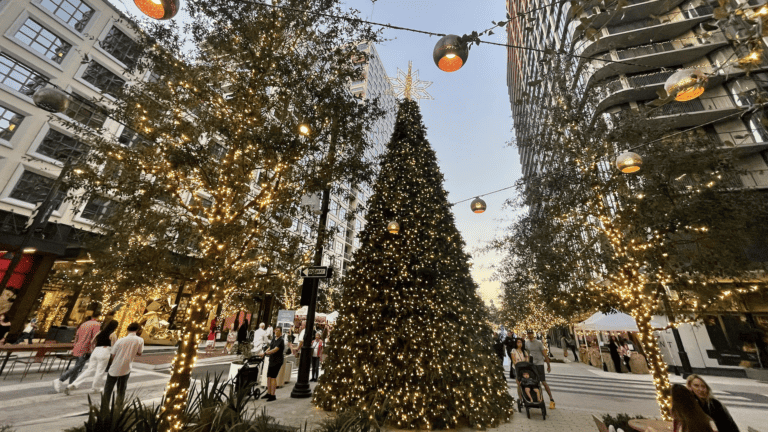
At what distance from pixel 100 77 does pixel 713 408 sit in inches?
1178

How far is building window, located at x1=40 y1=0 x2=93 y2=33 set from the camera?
18000 mm

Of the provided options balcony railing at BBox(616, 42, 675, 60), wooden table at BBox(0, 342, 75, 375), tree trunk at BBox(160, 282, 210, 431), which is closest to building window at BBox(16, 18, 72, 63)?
wooden table at BBox(0, 342, 75, 375)

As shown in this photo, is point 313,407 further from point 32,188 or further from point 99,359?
point 32,188

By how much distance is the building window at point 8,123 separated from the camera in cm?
1567

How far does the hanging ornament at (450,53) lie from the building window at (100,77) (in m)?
24.0

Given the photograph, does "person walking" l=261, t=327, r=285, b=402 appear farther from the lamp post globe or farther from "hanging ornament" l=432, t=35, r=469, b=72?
"hanging ornament" l=432, t=35, r=469, b=72

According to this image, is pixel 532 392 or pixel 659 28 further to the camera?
pixel 659 28

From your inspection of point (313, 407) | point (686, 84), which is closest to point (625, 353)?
point (313, 407)

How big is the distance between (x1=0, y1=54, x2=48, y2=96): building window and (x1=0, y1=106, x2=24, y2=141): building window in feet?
4.23

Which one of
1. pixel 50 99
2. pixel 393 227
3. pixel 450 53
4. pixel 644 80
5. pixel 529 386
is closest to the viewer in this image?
pixel 450 53

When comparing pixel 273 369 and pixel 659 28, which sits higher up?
pixel 659 28

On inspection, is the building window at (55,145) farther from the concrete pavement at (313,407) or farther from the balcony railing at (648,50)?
the balcony railing at (648,50)

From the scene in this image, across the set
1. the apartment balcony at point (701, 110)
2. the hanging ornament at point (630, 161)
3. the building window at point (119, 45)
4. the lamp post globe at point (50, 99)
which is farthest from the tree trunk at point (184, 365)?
the apartment balcony at point (701, 110)

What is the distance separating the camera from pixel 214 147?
247 inches
